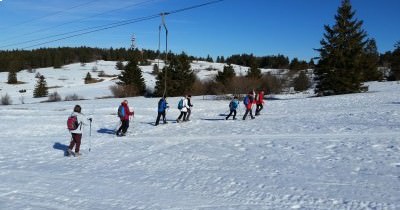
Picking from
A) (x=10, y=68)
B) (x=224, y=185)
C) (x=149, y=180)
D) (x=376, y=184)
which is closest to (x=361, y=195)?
(x=376, y=184)

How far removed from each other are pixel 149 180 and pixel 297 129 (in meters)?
10.7

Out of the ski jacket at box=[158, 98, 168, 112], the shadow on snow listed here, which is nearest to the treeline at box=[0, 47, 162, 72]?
the ski jacket at box=[158, 98, 168, 112]

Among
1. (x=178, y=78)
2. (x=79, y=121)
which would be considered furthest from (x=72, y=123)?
(x=178, y=78)

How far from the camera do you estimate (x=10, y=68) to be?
131250 millimetres

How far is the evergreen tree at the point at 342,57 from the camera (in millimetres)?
48250

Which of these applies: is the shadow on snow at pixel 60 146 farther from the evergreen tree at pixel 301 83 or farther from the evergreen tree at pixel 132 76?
the evergreen tree at pixel 132 76

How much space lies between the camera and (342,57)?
48.5m

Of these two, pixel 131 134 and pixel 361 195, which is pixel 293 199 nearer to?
pixel 361 195

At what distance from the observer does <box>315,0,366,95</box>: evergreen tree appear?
158 feet

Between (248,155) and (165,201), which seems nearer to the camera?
(165,201)

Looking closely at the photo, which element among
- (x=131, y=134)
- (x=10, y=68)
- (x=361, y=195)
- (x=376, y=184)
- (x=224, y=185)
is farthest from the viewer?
(x=10, y=68)

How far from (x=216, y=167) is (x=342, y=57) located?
3965 centimetres

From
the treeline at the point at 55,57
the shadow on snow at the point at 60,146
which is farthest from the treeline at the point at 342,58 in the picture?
the treeline at the point at 55,57

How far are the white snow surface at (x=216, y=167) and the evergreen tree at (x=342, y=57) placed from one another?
25232 mm
